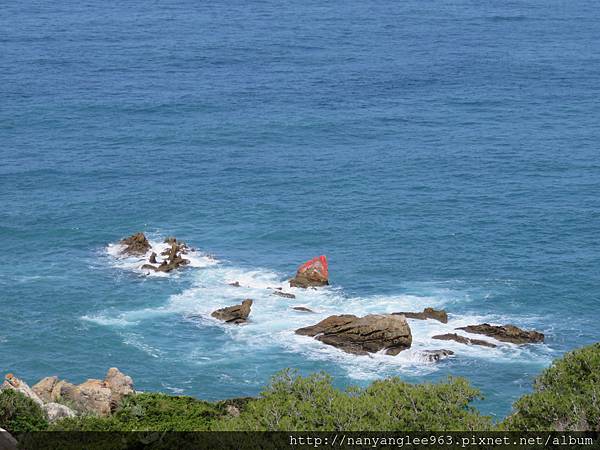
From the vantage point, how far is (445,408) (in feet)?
167

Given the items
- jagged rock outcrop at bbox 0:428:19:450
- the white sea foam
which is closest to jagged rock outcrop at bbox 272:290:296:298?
the white sea foam

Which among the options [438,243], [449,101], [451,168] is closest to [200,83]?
[449,101]

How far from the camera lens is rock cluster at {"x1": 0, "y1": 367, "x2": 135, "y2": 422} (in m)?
64.5

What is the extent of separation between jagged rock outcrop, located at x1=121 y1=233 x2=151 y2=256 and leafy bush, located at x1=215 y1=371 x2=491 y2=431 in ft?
195

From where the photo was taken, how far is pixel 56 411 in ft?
206

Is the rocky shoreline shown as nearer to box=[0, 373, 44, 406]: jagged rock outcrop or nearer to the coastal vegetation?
box=[0, 373, 44, 406]: jagged rock outcrop

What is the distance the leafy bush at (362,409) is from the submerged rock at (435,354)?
35.7 meters

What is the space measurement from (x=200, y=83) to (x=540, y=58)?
64.8m

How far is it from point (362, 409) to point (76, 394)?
88.3 ft

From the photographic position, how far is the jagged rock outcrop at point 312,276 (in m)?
103

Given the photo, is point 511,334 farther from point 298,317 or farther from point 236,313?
point 236,313

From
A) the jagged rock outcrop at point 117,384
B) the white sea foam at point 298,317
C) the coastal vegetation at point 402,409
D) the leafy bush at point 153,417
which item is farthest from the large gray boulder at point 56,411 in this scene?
the white sea foam at point 298,317

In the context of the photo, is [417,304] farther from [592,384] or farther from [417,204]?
[592,384]

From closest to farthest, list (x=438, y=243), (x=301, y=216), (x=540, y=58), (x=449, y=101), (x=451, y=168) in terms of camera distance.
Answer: (x=438, y=243)
(x=301, y=216)
(x=451, y=168)
(x=449, y=101)
(x=540, y=58)
